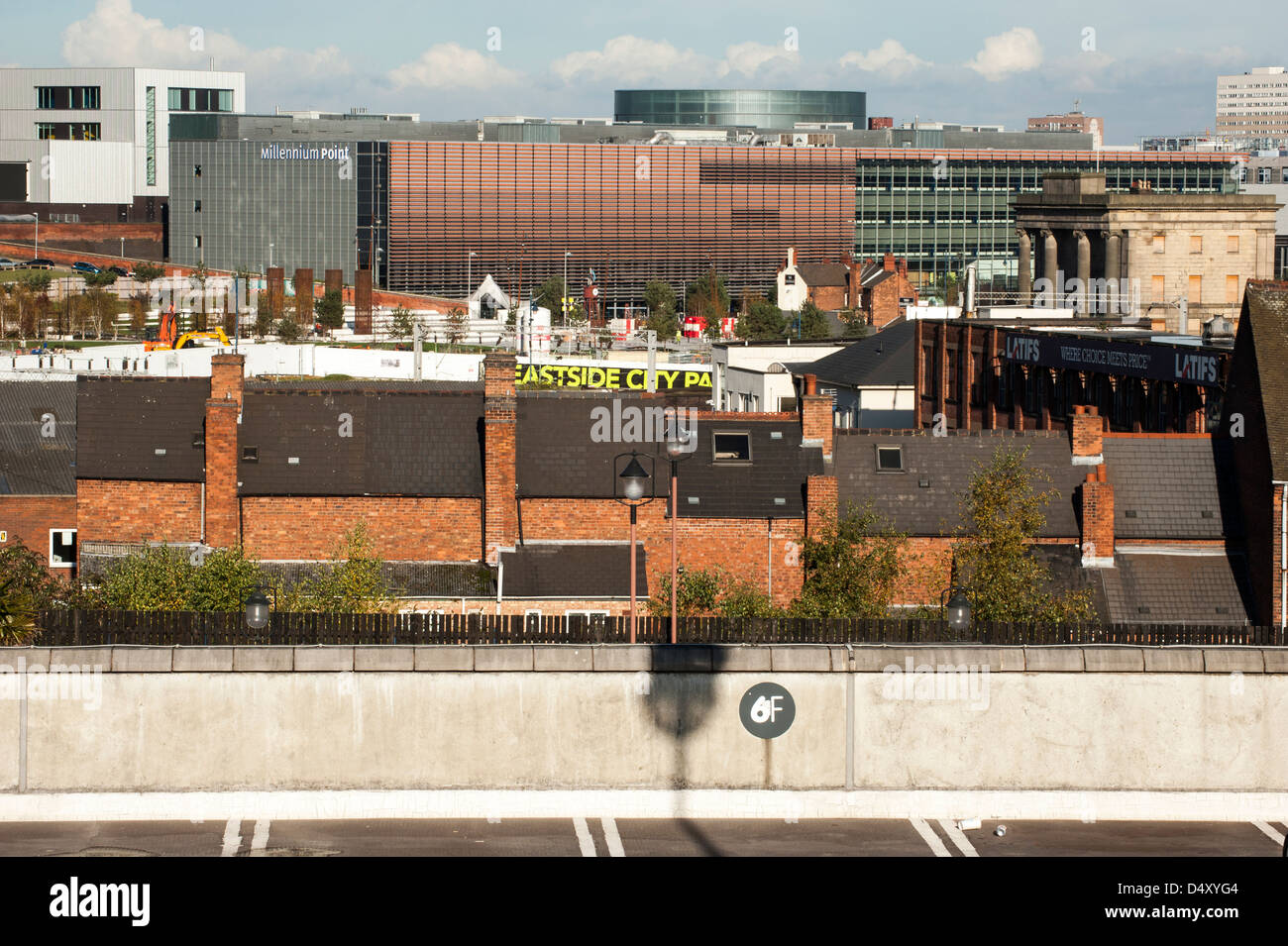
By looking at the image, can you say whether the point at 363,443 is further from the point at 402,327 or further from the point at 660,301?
the point at 660,301

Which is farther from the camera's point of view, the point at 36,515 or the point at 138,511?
the point at 36,515

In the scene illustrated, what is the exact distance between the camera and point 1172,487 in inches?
2007

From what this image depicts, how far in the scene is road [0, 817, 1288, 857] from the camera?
2650cm

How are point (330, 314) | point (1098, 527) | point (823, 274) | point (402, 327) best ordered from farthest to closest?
point (823, 274) < point (330, 314) < point (402, 327) < point (1098, 527)

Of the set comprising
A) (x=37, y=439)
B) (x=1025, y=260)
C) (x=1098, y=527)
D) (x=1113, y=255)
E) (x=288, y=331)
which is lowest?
(x=1098, y=527)

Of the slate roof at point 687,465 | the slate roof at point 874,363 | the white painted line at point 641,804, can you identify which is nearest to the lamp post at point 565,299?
the slate roof at point 874,363

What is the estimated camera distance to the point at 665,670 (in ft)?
92.7

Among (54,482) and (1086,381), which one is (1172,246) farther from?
(54,482)

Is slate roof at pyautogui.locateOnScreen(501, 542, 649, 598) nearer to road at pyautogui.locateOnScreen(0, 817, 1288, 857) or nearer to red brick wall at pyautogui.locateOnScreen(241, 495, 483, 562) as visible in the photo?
red brick wall at pyautogui.locateOnScreen(241, 495, 483, 562)

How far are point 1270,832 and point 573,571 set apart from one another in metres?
22.9

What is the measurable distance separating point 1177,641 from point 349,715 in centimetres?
1376

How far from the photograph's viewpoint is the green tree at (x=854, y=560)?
47.2 metres

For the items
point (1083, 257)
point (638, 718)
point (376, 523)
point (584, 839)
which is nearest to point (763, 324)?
point (1083, 257)

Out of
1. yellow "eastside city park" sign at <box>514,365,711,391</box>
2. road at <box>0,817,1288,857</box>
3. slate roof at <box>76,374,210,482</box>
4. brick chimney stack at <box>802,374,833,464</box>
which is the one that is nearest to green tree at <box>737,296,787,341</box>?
yellow "eastside city park" sign at <box>514,365,711,391</box>
